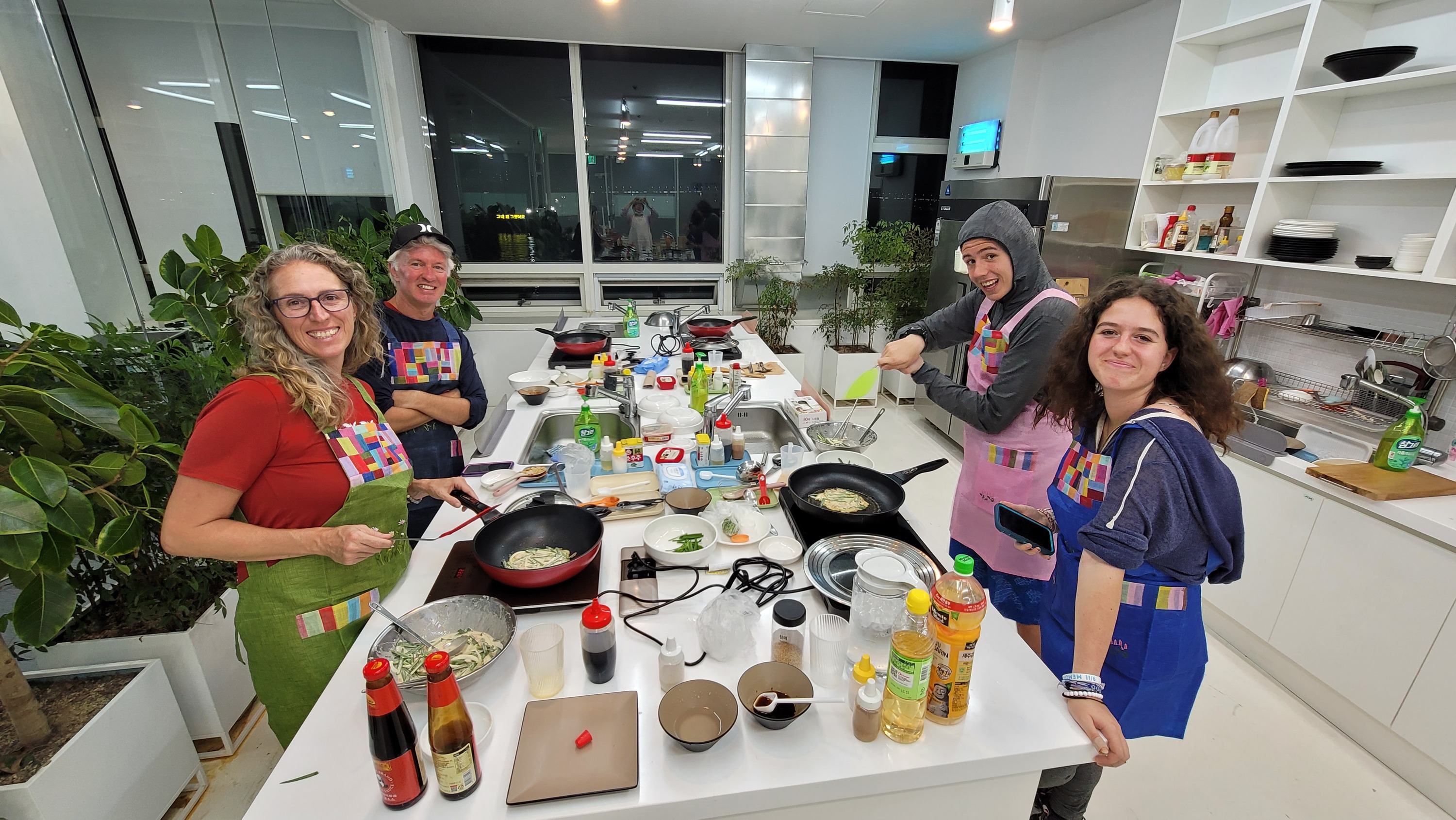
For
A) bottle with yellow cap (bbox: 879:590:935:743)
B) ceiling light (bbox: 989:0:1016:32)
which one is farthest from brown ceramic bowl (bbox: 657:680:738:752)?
ceiling light (bbox: 989:0:1016:32)

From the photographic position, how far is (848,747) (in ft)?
3.23

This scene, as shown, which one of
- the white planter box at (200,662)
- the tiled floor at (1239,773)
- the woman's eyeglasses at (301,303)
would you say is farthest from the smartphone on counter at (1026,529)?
the white planter box at (200,662)

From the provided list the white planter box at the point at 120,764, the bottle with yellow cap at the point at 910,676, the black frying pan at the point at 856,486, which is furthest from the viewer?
the black frying pan at the point at 856,486

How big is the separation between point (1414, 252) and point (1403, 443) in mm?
720

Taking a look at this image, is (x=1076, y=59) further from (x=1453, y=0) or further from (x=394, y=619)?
(x=394, y=619)

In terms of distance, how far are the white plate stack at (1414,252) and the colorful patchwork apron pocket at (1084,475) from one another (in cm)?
187

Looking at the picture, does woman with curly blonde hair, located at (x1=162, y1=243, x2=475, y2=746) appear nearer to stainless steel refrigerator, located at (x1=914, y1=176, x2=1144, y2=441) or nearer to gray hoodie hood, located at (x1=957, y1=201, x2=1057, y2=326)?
gray hoodie hood, located at (x1=957, y1=201, x2=1057, y2=326)

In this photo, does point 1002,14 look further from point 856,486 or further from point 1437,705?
point 1437,705

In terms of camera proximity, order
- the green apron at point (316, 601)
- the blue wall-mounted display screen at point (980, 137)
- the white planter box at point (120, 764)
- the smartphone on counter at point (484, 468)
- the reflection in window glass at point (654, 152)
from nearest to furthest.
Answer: the green apron at point (316, 601) < the white planter box at point (120, 764) < the smartphone on counter at point (484, 468) < the blue wall-mounted display screen at point (980, 137) < the reflection in window glass at point (654, 152)

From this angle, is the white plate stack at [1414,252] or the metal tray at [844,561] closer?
the metal tray at [844,561]

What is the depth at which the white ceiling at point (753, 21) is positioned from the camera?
142 inches

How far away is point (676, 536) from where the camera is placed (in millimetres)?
1553

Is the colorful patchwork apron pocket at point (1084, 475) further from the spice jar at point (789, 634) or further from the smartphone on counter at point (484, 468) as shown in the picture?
the smartphone on counter at point (484, 468)

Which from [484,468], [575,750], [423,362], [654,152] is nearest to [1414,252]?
[575,750]
